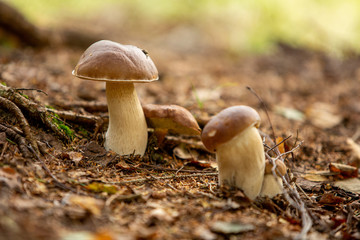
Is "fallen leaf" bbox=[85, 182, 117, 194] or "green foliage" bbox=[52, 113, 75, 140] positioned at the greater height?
"green foliage" bbox=[52, 113, 75, 140]

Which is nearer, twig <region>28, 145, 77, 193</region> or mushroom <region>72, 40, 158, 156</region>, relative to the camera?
twig <region>28, 145, 77, 193</region>

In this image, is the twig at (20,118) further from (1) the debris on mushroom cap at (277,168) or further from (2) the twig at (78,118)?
(1) the debris on mushroom cap at (277,168)

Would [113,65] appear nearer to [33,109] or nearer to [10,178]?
[33,109]

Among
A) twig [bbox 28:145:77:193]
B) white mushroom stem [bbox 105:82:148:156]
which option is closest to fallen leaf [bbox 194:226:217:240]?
twig [bbox 28:145:77:193]

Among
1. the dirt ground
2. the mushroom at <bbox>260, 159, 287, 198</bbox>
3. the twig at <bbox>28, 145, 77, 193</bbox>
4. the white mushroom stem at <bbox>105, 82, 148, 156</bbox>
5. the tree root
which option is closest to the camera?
the dirt ground

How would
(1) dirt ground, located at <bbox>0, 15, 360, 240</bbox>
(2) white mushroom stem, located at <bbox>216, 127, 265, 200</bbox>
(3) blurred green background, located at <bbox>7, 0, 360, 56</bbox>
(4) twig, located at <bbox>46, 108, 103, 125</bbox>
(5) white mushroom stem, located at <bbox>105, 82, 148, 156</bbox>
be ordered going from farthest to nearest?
1. (3) blurred green background, located at <bbox>7, 0, 360, 56</bbox>
2. (4) twig, located at <bbox>46, 108, 103, 125</bbox>
3. (5) white mushroom stem, located at <bbox>105, 82, 148, 156</bbox>
4. (2) white mushroom stem, located at <bbox>216, 127, 265, 200</bbox>
5. (1) dirt ground, located at <bbox>0, 15, 360, 240</bbox>

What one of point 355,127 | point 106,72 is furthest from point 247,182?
point 355,127

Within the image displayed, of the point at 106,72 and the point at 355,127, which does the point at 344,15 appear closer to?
the point at 355,127

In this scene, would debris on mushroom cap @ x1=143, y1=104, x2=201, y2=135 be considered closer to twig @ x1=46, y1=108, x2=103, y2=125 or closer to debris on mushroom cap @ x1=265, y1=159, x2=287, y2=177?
twig @ x1=46, y1=108, x2=103, y2=125
